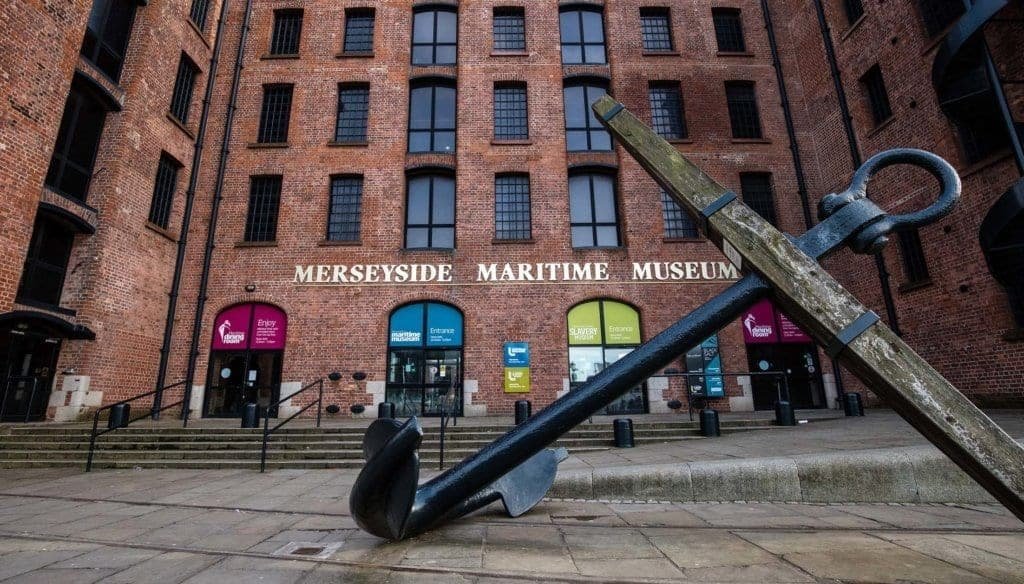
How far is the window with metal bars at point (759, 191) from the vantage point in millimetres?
14562

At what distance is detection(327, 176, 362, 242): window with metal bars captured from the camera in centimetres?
1388

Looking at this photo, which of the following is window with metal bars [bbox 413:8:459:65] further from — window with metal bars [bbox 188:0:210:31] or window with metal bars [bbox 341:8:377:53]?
window with metal bars [bbox 188:0:210:31]

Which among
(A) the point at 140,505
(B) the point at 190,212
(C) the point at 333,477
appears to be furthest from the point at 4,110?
(C) the point at 333,477

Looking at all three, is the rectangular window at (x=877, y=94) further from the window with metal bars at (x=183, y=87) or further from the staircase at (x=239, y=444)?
the window with metal bars at (x=183, y=87)

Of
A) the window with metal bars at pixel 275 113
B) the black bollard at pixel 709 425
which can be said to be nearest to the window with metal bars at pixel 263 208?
the window with metal bars at pixel 275 113

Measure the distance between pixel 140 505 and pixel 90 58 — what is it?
1249cm

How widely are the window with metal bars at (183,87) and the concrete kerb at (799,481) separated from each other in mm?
16117

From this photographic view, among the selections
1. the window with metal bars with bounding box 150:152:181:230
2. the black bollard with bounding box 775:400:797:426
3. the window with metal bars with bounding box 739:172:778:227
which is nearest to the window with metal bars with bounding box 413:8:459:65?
the window with metal bars with bounding box 150:152:181:230

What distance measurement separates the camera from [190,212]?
13.6 metres

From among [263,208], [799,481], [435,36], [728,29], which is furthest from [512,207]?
[799,481]

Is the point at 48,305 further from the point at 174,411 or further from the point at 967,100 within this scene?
the point at 967,100

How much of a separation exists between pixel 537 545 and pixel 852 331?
2151mm

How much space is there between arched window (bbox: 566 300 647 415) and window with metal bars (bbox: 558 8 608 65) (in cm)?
880

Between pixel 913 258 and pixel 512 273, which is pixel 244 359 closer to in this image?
pixel 512 273
